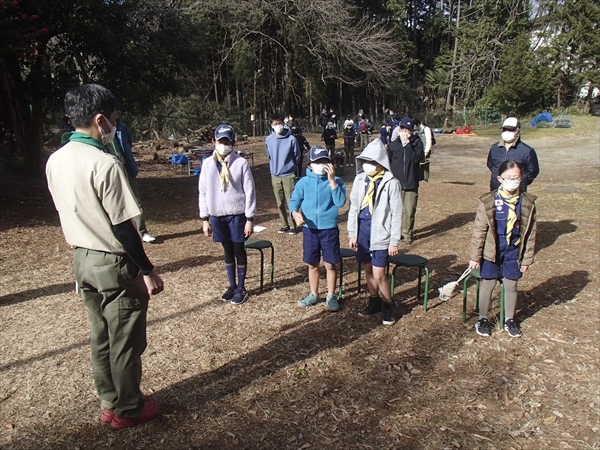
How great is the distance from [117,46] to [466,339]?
9.48 m

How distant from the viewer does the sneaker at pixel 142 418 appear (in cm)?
330

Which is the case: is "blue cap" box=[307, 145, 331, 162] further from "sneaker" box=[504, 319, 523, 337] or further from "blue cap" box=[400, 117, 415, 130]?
"blue cap" box=[400, 117, 415, 130]

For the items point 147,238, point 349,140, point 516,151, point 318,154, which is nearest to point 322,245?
point 318,154

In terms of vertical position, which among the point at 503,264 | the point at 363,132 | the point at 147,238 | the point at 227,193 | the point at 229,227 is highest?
the point at 363,132

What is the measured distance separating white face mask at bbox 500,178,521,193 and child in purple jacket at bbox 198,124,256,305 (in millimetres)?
2415

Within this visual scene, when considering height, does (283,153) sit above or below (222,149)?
below

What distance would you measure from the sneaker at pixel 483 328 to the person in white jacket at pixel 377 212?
98 centimetres

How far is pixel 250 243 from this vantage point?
5.74 metres

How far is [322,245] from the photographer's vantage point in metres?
5.10

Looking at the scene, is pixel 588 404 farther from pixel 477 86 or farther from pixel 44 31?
pixel 477 86

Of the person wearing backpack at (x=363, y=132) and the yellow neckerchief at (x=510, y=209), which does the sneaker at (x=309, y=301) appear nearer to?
the yellow neckerchief at (x=510, y=209)

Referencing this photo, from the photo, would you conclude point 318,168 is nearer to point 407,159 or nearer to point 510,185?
point 510,185

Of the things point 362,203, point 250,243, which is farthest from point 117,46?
point 362,203

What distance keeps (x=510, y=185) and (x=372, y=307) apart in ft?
6.03
